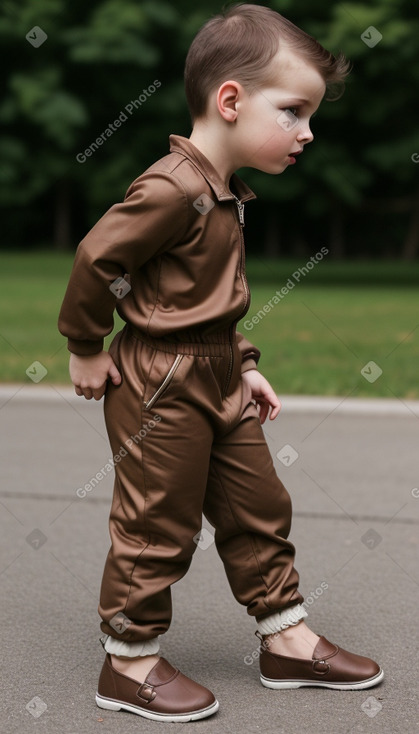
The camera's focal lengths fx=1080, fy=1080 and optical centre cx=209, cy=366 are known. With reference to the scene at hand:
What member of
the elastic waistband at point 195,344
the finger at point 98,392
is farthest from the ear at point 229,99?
the finger at point 98,392

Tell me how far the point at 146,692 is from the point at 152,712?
2.0 inches

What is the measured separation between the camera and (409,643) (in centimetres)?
325

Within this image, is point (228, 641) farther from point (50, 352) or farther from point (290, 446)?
point (50, 352)

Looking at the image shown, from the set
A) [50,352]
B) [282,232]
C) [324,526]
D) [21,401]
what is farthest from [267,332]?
[282,232]

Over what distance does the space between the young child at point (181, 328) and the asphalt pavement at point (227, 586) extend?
0.21 metres

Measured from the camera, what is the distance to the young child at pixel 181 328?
2602mm

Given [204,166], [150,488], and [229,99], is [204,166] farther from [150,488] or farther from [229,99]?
[150,488]

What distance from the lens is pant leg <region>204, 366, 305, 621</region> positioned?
2824 millimetres

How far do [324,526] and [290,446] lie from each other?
144 cm

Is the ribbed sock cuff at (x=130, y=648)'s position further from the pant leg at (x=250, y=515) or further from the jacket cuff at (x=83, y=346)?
the jacket cuff at (x=83, y=346)

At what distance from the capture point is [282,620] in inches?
114

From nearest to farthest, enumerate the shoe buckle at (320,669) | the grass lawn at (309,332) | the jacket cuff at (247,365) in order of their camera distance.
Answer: the shoe buckle at (320,669) → the jacket cuff at (247,365) → the grass lawn at (309,332)

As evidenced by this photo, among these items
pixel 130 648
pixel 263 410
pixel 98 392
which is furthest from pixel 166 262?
pixel 130 648

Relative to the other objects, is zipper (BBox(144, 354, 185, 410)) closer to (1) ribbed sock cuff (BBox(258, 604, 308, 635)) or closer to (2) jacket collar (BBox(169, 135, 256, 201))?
(2) jacket collar (BBox(169, 135, 256, 201))
